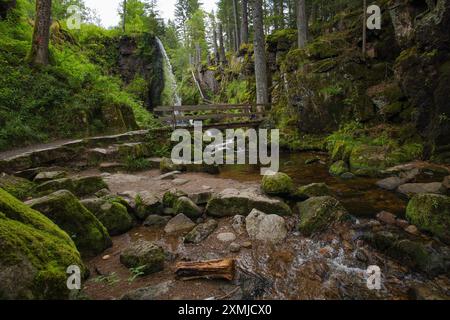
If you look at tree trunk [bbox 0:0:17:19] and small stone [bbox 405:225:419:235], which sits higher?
tree trunk [bbox 0:0:17:19]

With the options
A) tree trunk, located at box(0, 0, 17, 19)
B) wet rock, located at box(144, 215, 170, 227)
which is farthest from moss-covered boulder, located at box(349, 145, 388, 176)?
tree trunk, located at box(0, 0, 17, 19)

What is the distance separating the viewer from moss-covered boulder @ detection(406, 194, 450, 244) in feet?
13.2

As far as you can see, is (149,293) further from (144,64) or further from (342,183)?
(144,64)

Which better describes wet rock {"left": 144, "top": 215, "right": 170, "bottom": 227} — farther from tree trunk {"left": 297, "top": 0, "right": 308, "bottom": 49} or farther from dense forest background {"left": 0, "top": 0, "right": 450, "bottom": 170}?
tree trunk {"left": 297, "top": 0, "right": 308, "bottom": 49}

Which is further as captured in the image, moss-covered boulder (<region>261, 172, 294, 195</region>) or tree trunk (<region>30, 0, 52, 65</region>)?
tree trunk (<region>30, 0, 52, 65</region>)

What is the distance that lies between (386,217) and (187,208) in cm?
379

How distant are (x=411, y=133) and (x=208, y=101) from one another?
69.8 feet

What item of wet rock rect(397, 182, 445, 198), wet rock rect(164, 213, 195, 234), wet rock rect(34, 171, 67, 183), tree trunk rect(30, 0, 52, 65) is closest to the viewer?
wet rock rect(164, 213, 195, 234)

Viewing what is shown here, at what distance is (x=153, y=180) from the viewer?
6.95 meters

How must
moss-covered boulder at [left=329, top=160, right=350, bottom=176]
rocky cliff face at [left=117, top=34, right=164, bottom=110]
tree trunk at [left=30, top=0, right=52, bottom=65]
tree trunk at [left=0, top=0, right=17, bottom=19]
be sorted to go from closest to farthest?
1. moss-covered boulder at [left=329, top=160, right=350, bottom=176]
2. tree trunk at [left=30, top=0, right=52, bottom=65]
3. tree trunk at [left=0, top=0, right=17, bottom=19]
4. rocky cliff face at [left=117, top=34, right=164, bottom=110]

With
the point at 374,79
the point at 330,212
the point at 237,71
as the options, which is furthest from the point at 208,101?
the point at 330,212

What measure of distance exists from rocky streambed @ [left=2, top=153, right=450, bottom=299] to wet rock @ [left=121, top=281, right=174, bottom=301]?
1 cm

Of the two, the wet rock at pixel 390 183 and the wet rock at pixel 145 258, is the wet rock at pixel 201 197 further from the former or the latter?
the wet rock at pixel 390 183

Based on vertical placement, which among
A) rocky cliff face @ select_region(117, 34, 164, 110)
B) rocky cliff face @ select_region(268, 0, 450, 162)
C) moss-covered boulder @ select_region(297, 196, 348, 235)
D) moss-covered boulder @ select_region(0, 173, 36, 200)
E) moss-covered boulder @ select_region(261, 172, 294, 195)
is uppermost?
rocky cliff face @ select_region(117, 34, 164, 110)
